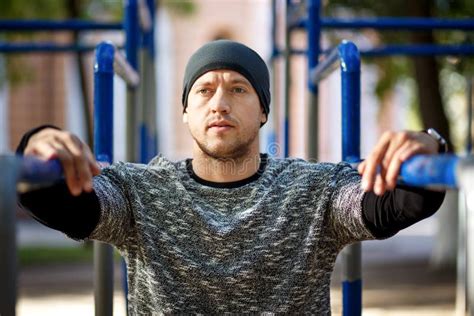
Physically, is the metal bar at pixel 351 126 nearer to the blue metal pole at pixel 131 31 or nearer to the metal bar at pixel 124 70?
the metal bar at pixel 124 70

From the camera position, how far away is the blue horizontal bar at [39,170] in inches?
41.8

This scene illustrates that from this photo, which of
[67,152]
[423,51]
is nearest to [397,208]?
[67,152]

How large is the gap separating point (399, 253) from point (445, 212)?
103 inches

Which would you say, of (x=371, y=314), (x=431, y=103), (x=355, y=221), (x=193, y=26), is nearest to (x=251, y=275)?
(x=355, y=221)

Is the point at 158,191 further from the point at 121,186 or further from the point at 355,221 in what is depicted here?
the point at 355,221

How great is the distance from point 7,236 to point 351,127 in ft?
4.40

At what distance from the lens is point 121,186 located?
5.73 feet

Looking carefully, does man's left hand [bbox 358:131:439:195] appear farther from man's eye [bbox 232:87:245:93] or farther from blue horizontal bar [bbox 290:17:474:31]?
blue horizontal bar [bbox 290:17:474:31]

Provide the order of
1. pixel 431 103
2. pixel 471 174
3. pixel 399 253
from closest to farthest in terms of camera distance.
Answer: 1. pixel 471 174
2. pixel 431 103
3. pixel 399 253

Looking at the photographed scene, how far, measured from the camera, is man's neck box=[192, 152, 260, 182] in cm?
178

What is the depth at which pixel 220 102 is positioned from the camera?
178 centimetres

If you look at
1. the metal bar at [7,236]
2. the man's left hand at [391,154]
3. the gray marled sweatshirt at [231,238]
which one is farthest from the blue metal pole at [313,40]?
the metal bar at [7,236]

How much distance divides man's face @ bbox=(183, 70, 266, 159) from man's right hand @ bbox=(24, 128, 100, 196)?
17.9 inches

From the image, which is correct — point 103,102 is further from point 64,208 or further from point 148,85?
point 148,85
